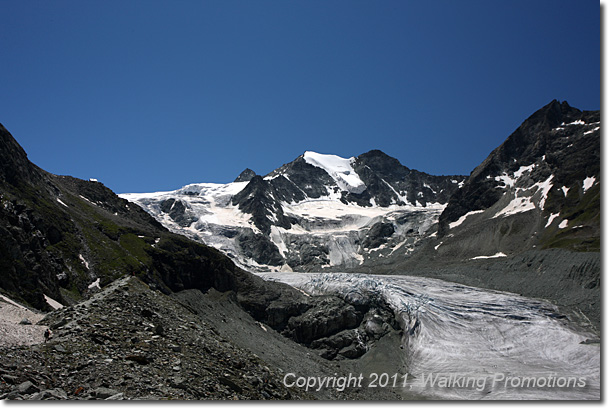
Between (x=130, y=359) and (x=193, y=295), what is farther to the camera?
(x=193, y=295)

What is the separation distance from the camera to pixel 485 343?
217ft

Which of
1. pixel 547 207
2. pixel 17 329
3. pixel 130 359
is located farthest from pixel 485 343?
pixel 547 207

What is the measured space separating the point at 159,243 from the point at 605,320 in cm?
7557

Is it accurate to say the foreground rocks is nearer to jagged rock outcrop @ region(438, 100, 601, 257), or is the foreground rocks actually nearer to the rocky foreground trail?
the rocky foreground trail

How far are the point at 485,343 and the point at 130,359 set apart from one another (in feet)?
203

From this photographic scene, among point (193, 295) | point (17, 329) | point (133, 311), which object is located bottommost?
point (193, 295)

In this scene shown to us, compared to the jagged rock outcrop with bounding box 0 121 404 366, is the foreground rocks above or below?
below

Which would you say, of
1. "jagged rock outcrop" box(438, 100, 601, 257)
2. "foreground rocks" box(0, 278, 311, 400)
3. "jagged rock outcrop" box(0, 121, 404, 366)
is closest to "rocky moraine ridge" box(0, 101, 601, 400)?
"foreground rocks" box(0, 278, 311, 400)

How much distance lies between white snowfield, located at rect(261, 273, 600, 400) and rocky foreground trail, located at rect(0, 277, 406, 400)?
33083 mm

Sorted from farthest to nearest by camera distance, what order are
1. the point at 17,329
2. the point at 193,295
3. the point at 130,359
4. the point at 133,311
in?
the point at 193,295, the point at 133,311, the point at 17,329, the point at 130,359

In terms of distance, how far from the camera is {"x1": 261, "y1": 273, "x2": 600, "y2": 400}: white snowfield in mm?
49125

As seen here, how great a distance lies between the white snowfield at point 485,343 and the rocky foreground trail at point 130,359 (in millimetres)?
33083

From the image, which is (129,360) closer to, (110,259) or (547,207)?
(110,259)

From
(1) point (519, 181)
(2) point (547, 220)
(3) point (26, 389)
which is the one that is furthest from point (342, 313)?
(1) point (519, 181)
